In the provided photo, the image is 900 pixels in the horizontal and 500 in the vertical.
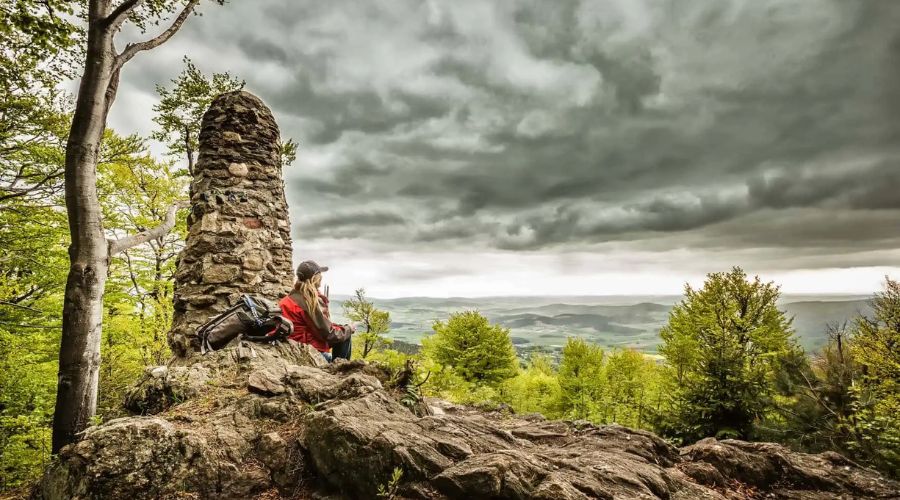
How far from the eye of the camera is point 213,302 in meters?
8.14

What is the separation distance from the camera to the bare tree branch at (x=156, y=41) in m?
7.12

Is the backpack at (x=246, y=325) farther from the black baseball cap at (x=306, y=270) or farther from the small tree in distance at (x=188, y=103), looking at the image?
the small tree in distance at (x=188, y=103)

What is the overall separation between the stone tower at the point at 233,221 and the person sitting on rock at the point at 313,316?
1656mm

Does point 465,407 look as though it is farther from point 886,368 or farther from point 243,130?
point 886,368

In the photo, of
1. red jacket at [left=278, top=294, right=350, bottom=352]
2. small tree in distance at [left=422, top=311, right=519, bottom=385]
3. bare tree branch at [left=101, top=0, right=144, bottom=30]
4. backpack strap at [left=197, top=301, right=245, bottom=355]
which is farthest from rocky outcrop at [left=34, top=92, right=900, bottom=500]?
small tree in distance at [left=422, top=311, right=519, bottom=385]

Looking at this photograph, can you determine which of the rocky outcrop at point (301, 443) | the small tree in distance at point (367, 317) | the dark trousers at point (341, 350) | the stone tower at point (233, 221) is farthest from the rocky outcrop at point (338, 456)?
the small tree in distance at point (367, 317)

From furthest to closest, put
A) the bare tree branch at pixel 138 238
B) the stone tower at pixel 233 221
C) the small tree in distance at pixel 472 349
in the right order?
the small tree in distance at pixel 472 349
the stone tower at pixel 233 221
the bare tree branch at pixel 138 238

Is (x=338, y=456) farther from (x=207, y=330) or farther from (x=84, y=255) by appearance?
(x=84, y=255)

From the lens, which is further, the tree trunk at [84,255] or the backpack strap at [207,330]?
the backpack strap at [207,330]

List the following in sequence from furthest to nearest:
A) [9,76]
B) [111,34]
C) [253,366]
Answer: [9,76], [111,34], [253,366]

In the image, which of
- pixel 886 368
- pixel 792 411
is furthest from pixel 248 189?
pixel 886 368

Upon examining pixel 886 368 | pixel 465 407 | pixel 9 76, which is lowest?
pixel 465 407

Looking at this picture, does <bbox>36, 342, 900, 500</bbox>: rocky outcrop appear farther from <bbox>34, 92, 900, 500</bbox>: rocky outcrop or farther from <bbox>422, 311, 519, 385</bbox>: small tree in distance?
<bbox>422, 311, 519, 385</bbox>: small tree in distance

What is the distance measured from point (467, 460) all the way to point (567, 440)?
12.2 feet
